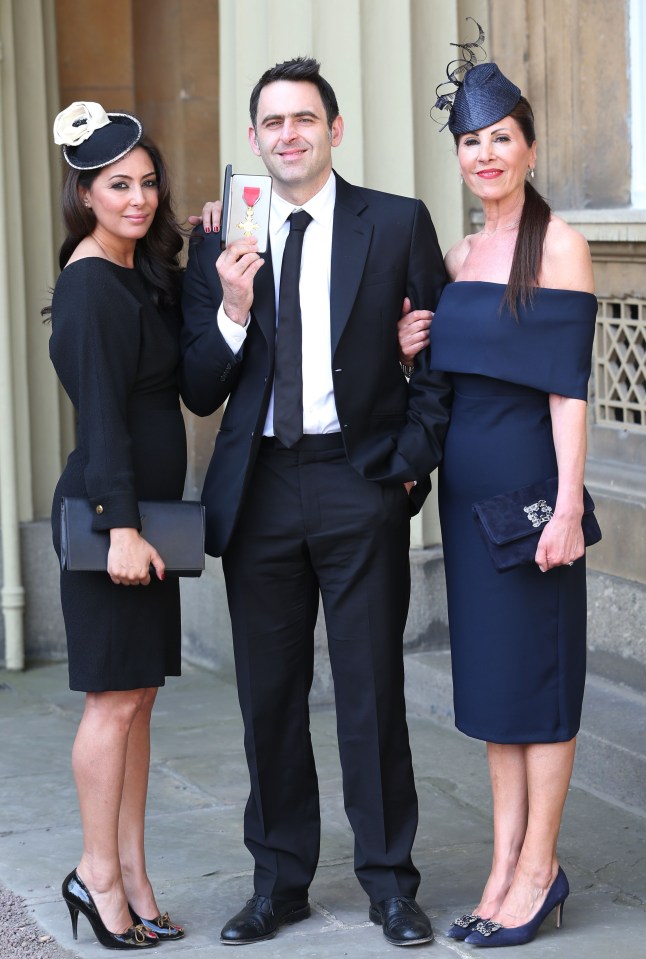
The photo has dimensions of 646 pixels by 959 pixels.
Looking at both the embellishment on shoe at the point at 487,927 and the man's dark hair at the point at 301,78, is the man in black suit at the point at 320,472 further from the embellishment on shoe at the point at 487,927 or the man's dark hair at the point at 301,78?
the embellishment on shoe at the point at 487,927

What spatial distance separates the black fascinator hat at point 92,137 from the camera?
387cm

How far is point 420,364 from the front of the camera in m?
4.04

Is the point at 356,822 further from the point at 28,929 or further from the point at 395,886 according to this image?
the point at 28,929

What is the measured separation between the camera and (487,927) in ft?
13.0

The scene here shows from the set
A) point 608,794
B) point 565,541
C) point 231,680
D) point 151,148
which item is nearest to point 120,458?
point 151,148

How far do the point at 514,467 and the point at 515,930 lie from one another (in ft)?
3.93

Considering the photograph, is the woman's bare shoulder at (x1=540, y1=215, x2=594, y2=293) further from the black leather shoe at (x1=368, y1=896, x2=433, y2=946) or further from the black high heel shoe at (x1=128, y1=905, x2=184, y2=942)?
the black high heel shoe at (x1=128, y1=905, x2=184, y2=942)

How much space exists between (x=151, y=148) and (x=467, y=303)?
0.91 metres

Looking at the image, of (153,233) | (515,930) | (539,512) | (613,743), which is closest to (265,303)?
(153,233)

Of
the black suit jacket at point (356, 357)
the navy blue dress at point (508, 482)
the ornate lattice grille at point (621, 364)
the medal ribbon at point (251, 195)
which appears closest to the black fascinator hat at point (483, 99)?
the black suit jacket at point (356, 357)

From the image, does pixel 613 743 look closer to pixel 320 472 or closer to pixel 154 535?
pixel 320 472

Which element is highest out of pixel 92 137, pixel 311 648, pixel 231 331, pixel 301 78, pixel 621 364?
pixel 301 78

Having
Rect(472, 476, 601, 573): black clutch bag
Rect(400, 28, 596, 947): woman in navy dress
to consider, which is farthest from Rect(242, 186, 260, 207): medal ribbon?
Rect(472, 476, 601, 573): black clutch bag

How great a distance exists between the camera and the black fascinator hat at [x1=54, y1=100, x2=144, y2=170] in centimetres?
387
